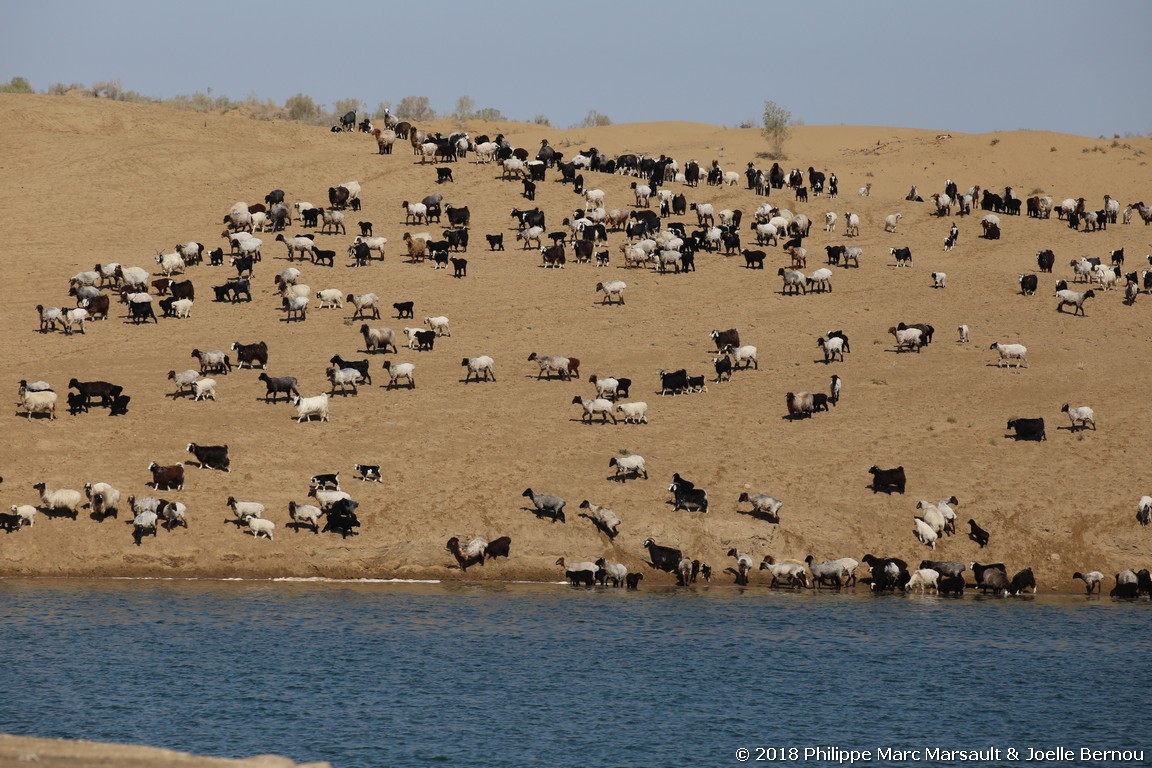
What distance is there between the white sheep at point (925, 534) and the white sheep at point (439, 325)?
670 inches

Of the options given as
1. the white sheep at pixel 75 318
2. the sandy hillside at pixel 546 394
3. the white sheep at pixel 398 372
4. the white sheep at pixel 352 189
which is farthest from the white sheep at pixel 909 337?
the white sheep at pixel 75 318

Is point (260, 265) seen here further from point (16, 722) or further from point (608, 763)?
point (608, 763)

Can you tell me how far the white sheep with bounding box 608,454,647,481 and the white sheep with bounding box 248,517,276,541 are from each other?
7.86 m

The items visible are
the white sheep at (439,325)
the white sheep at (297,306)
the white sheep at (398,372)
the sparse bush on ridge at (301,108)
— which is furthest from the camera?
the sparse bush on ridge at (301,108)

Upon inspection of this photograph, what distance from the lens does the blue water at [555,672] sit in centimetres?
1884

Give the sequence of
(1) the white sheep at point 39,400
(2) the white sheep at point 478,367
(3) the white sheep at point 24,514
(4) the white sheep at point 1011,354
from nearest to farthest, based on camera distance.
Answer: (3) the white sheep at point 24,514 < (1) the white sheep at point 39,400 < (2) the white sheep at point 478,367 < (4) the white sheep at point 1011,354

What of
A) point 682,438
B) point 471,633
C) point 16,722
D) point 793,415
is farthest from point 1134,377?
point 16,722

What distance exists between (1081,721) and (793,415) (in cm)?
1635

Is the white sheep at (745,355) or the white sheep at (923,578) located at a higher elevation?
the white sheep at (745,355)

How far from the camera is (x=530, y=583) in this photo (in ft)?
94.2

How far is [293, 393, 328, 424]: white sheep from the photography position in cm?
3381

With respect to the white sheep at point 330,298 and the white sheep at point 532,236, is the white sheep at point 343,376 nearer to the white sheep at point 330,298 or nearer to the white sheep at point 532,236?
the white sheep at point 330,298

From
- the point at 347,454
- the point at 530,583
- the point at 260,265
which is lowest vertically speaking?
the point at 530,583

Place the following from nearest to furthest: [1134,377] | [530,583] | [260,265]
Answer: [530,583] → [1134,377] → [260,265]
